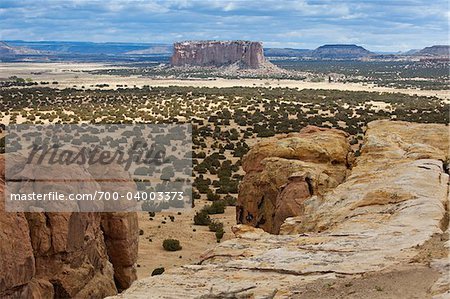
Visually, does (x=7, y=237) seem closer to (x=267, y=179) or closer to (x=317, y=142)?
(x=267, y=179)

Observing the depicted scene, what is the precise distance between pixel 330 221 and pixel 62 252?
570 cm

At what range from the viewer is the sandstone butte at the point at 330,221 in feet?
28.6

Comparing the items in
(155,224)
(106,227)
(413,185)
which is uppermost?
(413,185)

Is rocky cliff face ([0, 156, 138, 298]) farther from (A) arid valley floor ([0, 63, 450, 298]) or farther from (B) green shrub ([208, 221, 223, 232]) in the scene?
(B) green shrub ([208, 221, 223, 232])

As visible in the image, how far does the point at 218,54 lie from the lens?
18762cm

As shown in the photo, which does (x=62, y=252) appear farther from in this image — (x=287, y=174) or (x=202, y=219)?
(x=202, y=219)

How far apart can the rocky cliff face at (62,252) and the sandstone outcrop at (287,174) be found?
483 centimetres

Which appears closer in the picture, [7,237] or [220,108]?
[7,237]

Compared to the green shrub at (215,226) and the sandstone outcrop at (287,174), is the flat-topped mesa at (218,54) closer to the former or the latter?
the green shrub at (215,226)

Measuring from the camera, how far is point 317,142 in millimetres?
19375

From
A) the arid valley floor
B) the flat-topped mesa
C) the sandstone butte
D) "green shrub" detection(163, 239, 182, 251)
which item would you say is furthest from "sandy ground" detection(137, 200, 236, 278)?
the flat-topped mesa

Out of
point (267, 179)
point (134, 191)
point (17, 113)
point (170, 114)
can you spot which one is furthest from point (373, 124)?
point (17, 113)

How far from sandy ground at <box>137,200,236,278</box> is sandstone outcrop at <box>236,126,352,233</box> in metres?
1.73

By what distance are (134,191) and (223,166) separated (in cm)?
1821
